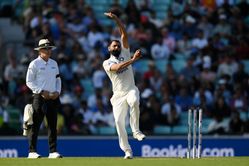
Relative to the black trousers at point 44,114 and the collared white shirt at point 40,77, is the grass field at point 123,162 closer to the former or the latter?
the black trousers at point 44,114

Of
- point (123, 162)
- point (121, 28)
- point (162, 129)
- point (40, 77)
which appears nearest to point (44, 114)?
point (40, 77)

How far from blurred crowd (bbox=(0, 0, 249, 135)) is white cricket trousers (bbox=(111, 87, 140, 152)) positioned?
20.3 feet

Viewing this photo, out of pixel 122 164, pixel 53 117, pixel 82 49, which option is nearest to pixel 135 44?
pixel 82 49

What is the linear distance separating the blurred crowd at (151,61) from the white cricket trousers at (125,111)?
243 inches

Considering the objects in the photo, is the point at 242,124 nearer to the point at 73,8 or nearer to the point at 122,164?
the point at 73,8

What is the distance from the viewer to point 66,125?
22188 mm

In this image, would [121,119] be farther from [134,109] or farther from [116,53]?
[116,53]

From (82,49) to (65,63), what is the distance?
0.83 metres

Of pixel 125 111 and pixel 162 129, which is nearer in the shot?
pixel 125 111

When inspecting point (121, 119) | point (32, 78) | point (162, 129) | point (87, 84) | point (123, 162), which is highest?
point (32, 78)

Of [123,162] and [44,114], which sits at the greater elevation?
[44,114]

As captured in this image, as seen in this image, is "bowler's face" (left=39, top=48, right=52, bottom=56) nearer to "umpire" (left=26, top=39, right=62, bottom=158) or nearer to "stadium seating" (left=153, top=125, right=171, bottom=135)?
"umpire" (left=26, top=39, right=62, bottom=158)

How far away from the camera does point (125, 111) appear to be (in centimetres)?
1580

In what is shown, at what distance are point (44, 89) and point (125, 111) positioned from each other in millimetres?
1406
